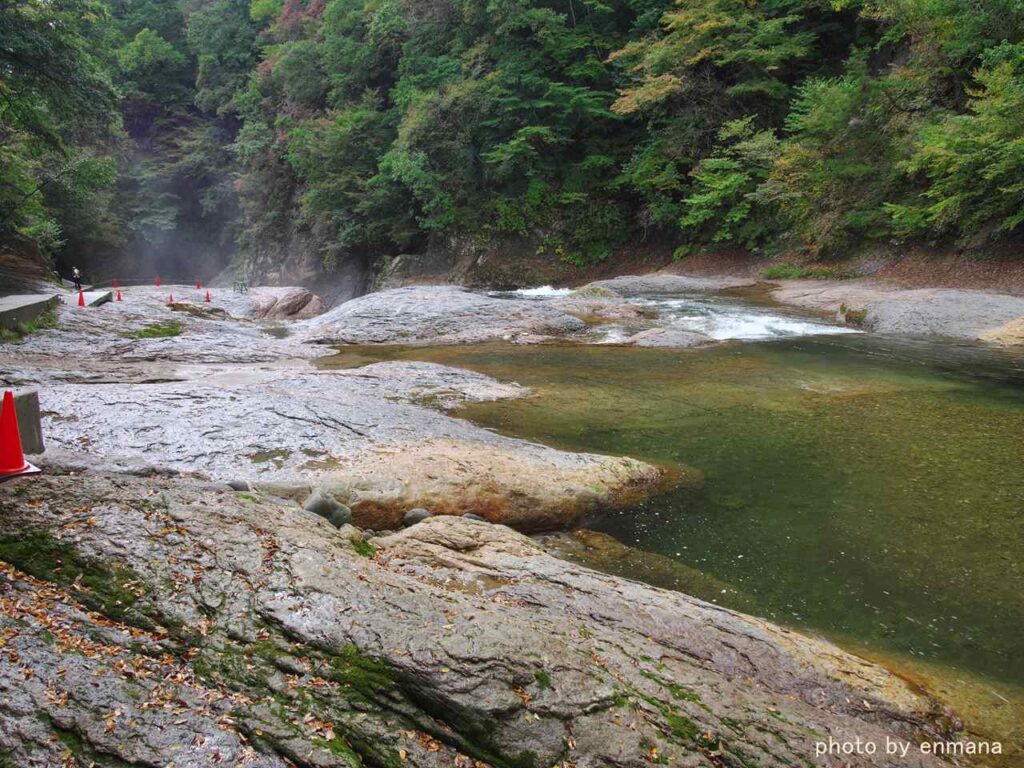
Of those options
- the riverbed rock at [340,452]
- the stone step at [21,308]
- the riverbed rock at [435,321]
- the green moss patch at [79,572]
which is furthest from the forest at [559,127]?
the green moss patch at [79,572]

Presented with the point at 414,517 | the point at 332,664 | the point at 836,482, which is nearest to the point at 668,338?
the point at 836,482

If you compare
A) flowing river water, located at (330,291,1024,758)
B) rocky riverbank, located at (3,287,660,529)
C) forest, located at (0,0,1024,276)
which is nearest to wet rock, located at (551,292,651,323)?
flowing river water, located at (330,291,1024,758)

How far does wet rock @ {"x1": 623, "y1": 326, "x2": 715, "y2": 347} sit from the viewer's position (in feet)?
39.6

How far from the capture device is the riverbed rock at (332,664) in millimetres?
2078

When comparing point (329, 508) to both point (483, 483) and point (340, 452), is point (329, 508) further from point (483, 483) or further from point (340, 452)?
point (483, 483)

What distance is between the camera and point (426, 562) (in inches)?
150

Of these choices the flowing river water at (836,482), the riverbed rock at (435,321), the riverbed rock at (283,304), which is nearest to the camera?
the flowing river water at (836,482)

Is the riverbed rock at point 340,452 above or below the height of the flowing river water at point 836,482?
above

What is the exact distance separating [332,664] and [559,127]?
91.2 ft

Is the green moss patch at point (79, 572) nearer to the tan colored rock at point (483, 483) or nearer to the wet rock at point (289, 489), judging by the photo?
the wet rock at point (289, 489)

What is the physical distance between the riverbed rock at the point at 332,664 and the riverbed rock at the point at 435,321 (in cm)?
994

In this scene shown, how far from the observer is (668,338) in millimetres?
12289

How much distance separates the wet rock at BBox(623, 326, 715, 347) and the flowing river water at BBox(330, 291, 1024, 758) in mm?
645

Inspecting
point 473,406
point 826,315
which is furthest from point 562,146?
point 473,406
